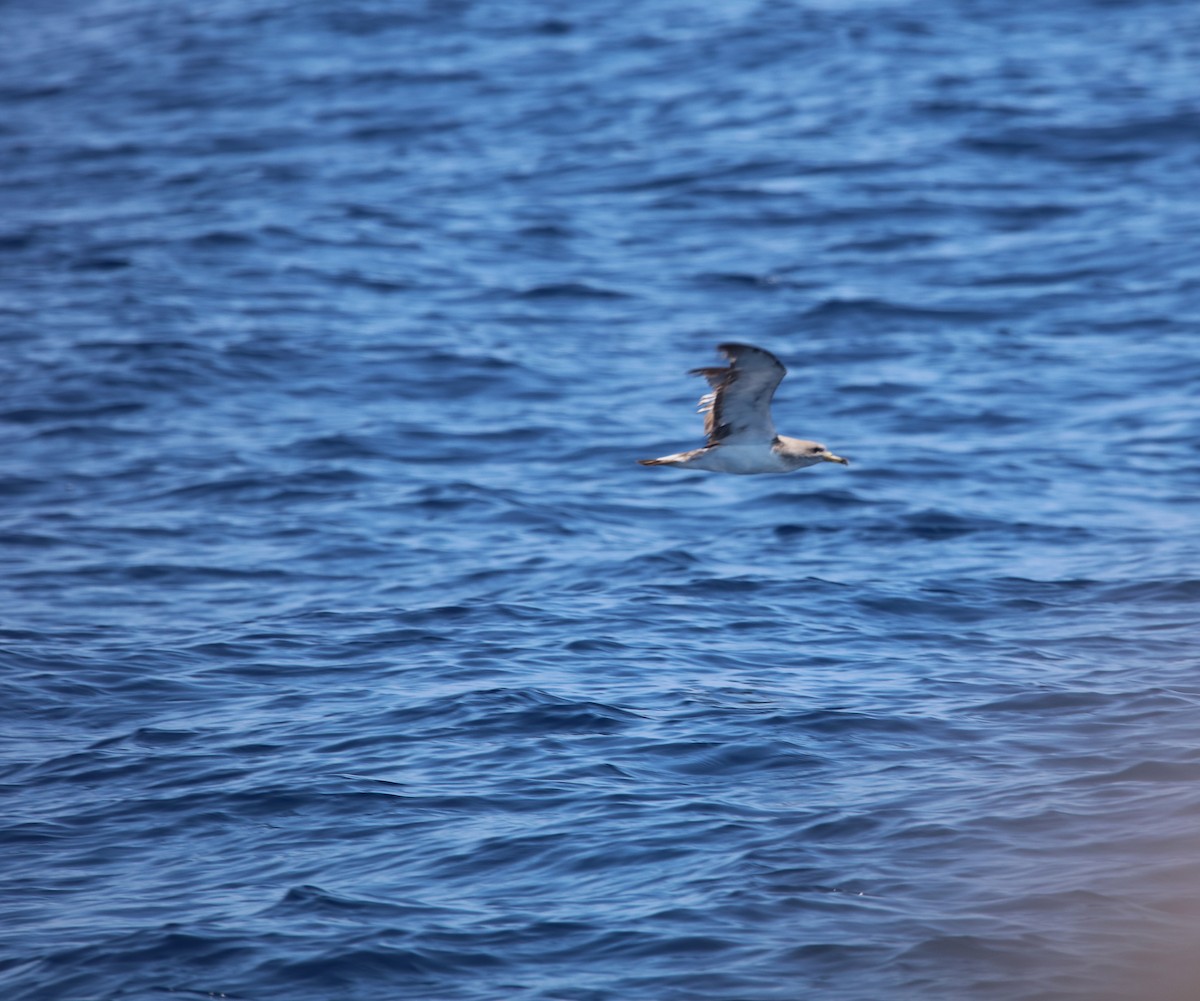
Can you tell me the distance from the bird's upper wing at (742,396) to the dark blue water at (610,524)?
78.6 inches

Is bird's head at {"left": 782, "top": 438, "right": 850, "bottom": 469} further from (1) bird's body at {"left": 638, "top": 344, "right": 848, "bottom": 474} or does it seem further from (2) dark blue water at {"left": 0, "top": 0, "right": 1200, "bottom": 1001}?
(2) dark blue water at {"left": 0, "top": 0, "right": 1200, "bottom": 1001}

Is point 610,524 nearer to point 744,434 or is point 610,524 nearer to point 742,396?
point 744,434

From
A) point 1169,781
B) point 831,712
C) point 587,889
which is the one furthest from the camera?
point 831,712

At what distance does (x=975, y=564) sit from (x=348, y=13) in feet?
94.9

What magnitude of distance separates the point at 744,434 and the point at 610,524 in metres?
4.30

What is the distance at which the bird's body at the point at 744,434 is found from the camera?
40.2 ft

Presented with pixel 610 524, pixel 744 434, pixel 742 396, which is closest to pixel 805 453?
pixel 744 434

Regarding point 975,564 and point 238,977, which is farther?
point 975,564

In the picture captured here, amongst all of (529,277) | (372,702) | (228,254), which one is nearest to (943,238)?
(529,277)

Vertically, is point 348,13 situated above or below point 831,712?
above

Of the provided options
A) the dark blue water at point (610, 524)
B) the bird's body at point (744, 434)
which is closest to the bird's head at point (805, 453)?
the bird's body at point (744, 434)

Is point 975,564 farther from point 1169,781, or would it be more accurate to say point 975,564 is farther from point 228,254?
point 228,254

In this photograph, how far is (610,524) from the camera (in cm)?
1716

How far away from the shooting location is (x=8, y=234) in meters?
28.2
